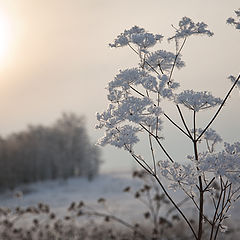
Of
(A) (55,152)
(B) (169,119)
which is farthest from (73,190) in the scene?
(B) (169,119)

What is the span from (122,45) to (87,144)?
1514 inches

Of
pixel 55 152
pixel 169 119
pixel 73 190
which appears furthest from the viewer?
pixel 55 152

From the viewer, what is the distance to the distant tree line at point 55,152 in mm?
37188

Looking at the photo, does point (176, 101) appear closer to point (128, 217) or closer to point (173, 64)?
point (173, 64)

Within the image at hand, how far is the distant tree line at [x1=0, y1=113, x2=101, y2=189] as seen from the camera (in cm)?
3719

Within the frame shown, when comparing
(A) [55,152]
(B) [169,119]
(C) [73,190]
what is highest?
(A) [55,152]

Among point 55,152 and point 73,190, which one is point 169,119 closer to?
point 73,190

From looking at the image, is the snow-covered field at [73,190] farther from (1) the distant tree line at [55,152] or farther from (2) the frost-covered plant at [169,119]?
(2) the frost-covered plant at [169,119]

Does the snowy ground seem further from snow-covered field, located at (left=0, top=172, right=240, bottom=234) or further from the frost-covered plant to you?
the frost-covered plant

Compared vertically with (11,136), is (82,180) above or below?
below

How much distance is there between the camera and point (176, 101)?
2.29m

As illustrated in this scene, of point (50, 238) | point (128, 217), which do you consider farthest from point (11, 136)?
point (50, 238)

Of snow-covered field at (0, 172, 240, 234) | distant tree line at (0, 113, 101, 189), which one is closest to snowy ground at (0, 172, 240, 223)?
snow-covered field at (0, 172, 240, 234)

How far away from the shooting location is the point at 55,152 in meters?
39.1
